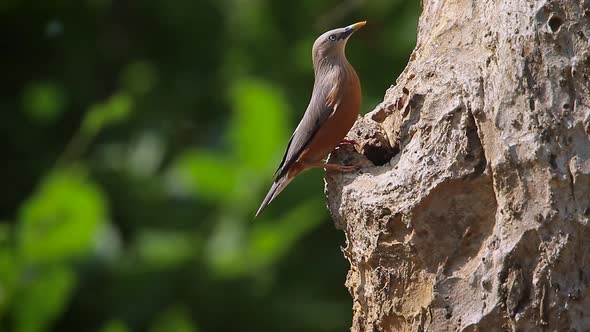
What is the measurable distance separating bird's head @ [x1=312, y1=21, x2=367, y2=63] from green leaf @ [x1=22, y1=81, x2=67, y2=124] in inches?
188

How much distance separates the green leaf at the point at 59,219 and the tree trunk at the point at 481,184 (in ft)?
9.47

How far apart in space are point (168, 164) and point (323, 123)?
4429mm

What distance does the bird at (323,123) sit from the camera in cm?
515

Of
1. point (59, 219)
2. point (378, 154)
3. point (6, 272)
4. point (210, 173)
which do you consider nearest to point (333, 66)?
point (378, 154)

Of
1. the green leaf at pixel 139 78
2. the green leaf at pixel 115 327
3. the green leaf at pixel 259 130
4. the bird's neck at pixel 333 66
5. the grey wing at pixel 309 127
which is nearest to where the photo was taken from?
the grey wing at pixel 309 127

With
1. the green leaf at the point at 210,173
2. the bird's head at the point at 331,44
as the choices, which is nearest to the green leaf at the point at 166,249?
the green leaf at the point at 210,173

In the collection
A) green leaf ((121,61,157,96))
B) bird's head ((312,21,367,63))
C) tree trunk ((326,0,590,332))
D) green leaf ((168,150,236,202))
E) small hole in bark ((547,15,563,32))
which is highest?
green leaf ((121,61,157,96))

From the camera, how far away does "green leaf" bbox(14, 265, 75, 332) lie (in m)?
6.80

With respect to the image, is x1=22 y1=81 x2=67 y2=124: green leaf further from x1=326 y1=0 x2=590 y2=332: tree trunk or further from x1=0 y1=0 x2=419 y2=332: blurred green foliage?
x1=326 y1=0 x2=590 y2=332: tree trunk

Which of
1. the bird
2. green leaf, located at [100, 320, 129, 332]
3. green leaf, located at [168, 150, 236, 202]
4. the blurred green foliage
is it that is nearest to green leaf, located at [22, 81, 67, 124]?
the blurred green foliage

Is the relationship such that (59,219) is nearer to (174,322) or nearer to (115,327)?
(115,327)

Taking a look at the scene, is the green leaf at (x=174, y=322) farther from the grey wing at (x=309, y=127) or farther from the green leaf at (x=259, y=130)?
the grey wing at (x=309, y=127)

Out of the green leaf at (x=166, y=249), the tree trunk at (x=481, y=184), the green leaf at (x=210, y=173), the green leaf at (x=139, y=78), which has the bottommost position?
the tree trunk at (x=481, y=184)

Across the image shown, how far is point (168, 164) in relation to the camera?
945 cm
